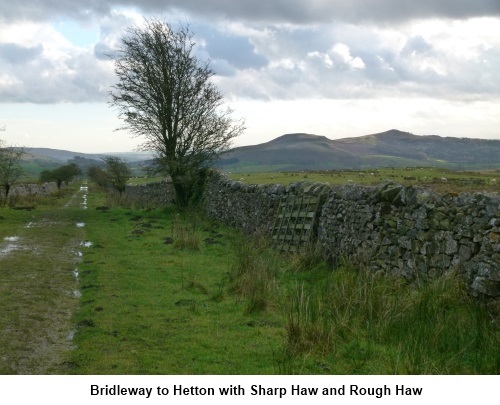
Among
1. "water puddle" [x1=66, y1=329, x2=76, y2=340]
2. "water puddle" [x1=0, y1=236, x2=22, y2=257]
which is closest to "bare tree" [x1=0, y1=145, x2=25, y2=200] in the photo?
"water puddle" [x1=0, y1=236, x2=22, y2=257]

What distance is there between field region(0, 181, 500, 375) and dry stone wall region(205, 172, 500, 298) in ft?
1.37

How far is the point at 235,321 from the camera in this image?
8406 millimetres

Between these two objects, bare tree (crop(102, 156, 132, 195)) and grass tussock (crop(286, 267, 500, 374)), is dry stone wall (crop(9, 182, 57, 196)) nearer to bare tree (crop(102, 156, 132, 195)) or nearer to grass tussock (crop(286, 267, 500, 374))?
bare tree (crop(102, 156, 132, 195))

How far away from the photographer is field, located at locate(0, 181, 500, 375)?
6.24m

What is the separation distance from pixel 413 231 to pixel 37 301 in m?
6.44

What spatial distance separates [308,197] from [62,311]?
7960mm

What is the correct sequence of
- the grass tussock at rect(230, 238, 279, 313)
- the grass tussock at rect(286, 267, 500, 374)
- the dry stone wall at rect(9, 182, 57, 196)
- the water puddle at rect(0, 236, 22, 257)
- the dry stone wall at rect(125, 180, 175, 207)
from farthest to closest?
1. the dry stone wall at rect(9, 182, 57, 196)
2. the dry stone wall at rect(125, 180, 175, 207)
3. the water puddle at rect(0, 236, 22, 257)
4. the grass tussock at rect(230, 238, 279, 313)
5. the grass tussock at rect(286, 267, 500, 374)

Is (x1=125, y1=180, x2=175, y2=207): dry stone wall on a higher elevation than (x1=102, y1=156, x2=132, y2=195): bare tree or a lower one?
lower

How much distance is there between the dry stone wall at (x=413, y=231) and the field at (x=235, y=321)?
0.42 m

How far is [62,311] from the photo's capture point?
8.75 meters

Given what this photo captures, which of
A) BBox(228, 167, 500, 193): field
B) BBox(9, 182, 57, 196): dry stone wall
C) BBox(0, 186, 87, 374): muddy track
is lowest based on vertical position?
BBox(0, 186, 87, 374): muddy track

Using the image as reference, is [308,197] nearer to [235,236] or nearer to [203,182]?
[235,236]

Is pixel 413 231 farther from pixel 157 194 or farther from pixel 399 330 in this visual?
pixel 157 194

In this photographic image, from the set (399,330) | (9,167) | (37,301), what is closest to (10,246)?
(37,301)
